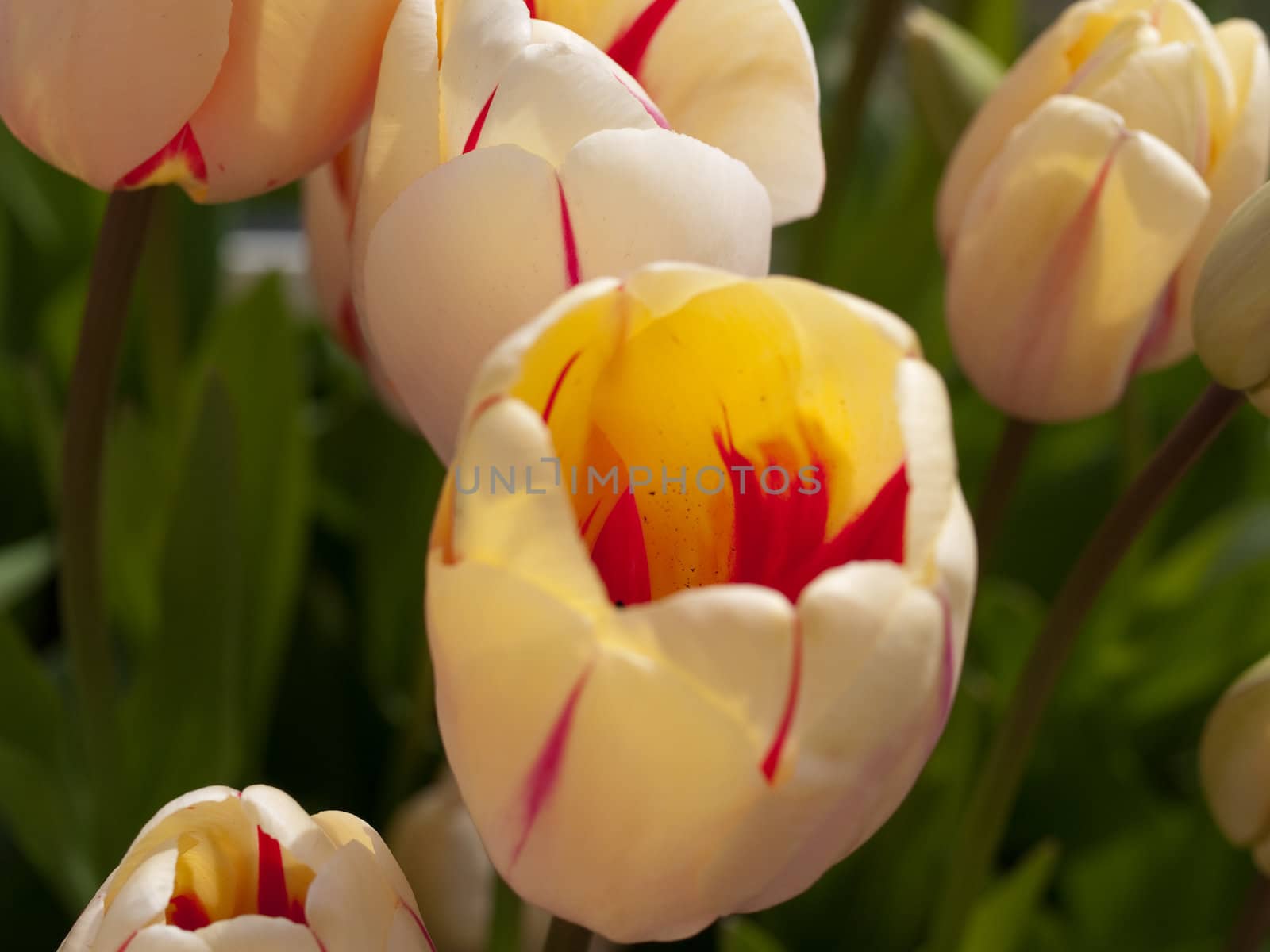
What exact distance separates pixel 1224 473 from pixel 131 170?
0.55 m

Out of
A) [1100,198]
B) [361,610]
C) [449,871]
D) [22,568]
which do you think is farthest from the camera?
[361,610]

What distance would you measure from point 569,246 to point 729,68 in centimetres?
6

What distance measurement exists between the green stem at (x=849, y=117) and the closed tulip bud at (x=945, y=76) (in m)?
0.05

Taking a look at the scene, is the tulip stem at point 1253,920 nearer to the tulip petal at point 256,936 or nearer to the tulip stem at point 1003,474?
the tulip stem at point 1003,474

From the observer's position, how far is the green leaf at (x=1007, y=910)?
16.8 inches

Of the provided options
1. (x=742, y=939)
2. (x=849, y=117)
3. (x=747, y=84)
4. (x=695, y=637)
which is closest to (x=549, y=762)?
(x=695, y=637)

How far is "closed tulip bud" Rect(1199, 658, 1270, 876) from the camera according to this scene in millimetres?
323

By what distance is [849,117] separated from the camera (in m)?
A: 0.51

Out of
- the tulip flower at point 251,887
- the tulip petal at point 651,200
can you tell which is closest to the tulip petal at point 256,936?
the tulip flower at point 251,887

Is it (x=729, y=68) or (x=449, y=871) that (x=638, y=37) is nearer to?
(x=729, y=68)

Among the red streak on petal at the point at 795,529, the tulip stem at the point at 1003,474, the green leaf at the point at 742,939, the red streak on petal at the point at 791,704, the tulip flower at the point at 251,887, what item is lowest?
the green leaf at the point at 742,939

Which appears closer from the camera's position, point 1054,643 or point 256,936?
point 256,936

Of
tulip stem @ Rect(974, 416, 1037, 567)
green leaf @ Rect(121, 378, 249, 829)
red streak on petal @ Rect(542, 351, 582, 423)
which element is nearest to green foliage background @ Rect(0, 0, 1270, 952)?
green leaf @ Rect(121, 378, 249, 829)

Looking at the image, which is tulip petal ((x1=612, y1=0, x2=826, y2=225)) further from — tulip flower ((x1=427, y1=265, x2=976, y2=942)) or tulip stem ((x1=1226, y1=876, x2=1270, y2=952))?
tulip stem ((x1=1226, y1=876, x2=1270, y2=952))
